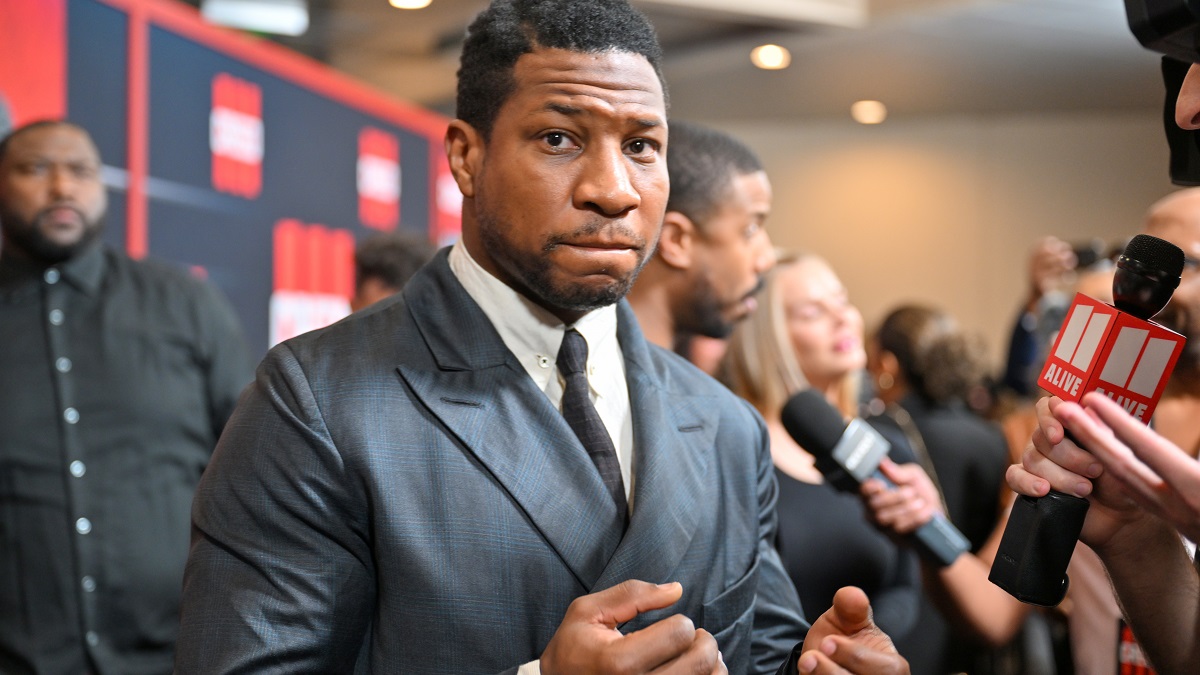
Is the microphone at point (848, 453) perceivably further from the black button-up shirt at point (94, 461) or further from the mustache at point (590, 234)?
the black button-up shirt at point (94, 461)

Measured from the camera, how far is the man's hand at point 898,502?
6.80ft

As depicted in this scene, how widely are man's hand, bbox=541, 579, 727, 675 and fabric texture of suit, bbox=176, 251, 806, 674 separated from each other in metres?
0.15

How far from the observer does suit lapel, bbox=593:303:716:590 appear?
1.33 m

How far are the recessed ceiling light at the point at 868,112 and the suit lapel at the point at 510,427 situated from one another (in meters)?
7.56

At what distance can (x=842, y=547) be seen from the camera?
7.80 ft

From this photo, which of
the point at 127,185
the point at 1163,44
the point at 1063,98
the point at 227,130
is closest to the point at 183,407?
the point at 127,185

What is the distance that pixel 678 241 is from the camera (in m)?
2.38

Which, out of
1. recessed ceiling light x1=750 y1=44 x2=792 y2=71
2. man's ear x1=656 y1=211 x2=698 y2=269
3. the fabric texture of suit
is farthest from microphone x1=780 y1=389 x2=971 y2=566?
recessed ceiling light x1=750 y1=44 x2=792 y2=71

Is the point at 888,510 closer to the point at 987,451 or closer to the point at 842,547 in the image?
the point at 842,547

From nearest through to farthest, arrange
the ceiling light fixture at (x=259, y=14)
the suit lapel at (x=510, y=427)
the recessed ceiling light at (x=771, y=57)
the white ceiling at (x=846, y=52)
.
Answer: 1. the suit lapel at (x=510, y=427)
2. the ceiling light fixture at (x=259, y=14)
3. the white ceiling at (x=846, y=52)
4. the recessed ceiling light at (x=771, y=57)

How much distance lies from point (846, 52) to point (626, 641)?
642cm

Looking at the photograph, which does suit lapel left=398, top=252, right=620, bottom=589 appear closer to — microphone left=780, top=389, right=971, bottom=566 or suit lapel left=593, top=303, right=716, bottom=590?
suit lapel left=593, top=303, right=716, bottom=590

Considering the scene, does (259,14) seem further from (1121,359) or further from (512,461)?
(1121,359)

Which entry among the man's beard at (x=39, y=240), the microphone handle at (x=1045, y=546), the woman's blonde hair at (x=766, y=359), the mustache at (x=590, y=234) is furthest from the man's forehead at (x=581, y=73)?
the man's beard at (x=39, y=240)
